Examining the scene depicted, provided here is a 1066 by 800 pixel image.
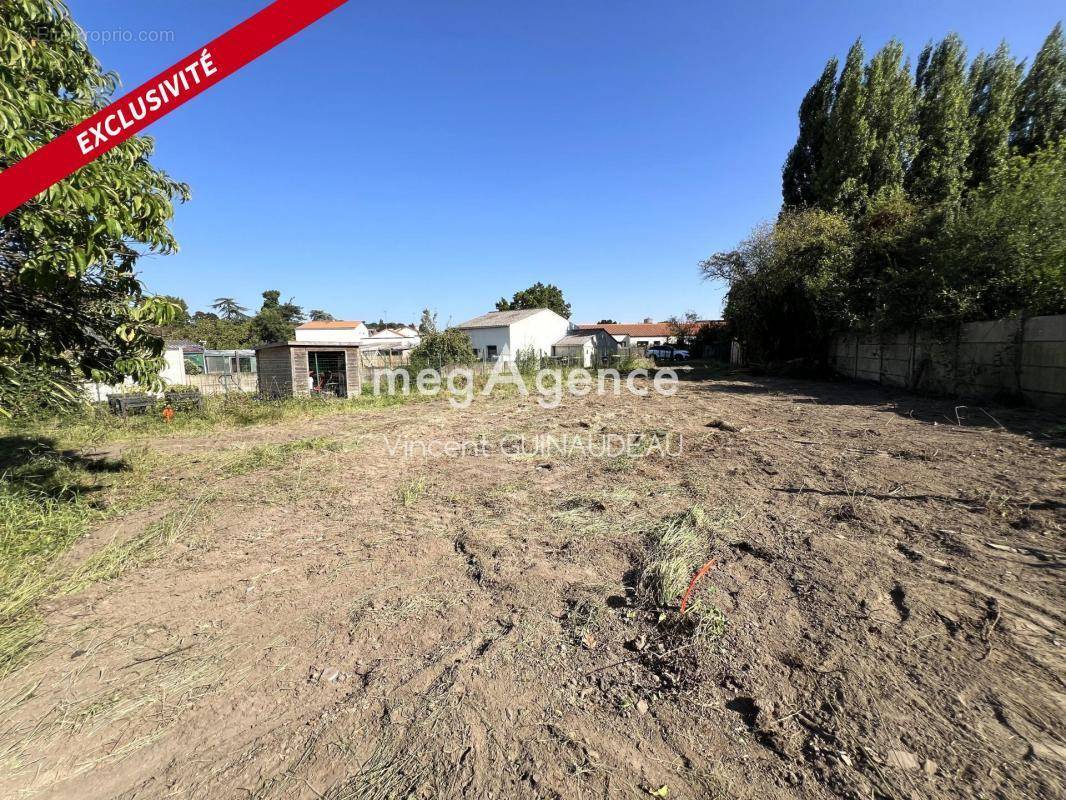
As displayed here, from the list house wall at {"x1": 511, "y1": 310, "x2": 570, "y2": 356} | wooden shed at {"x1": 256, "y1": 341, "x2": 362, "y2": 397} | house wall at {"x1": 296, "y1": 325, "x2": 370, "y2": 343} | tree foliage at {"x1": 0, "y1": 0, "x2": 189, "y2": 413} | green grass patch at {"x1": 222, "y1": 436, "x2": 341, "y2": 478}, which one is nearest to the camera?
tree foliage at {"x1": 0, "y1": 0, "x2": 189, "y2": 413}

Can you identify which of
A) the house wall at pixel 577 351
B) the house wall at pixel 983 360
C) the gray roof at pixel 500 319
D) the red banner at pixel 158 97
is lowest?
the house wall at pixel 983 360

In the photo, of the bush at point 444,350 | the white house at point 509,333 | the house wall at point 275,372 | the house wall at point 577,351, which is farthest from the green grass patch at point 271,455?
the house wall at point 577,351

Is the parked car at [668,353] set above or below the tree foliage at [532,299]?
below

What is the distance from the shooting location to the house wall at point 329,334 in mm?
43125

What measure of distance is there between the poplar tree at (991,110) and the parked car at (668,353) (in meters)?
17.0

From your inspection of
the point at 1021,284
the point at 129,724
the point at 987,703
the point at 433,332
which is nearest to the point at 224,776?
the point at 129,724

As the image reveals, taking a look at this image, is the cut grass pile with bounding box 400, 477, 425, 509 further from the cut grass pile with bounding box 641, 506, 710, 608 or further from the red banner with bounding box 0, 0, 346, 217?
the red banner with bounding box 0, 0, 346, 217

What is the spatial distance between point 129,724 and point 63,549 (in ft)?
9.10

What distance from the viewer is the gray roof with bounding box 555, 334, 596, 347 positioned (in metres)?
33.6

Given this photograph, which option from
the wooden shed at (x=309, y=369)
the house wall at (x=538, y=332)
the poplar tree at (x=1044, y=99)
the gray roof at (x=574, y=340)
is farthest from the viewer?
the gray roof at (x=574, y=340)

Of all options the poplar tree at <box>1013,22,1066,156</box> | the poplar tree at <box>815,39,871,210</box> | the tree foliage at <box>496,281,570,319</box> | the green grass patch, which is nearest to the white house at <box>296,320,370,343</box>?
the tree foliage at <box>496,281,570,319</box>

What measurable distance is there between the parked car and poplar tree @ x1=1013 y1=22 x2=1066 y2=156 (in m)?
18.4

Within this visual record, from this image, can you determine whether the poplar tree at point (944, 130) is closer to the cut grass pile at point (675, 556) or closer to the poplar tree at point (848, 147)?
the poplar tree at point (848, 147)

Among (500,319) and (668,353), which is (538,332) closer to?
(500,319)
